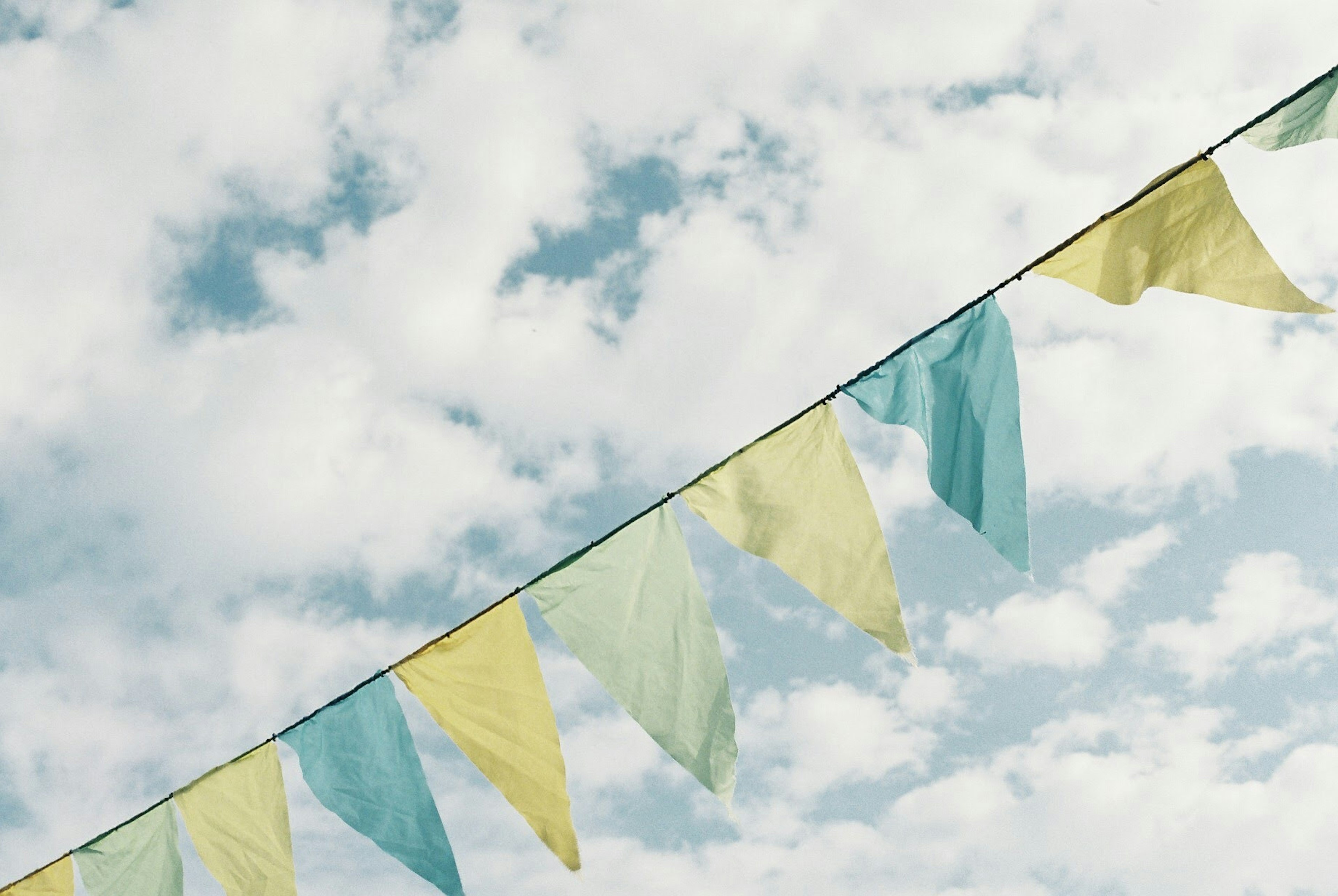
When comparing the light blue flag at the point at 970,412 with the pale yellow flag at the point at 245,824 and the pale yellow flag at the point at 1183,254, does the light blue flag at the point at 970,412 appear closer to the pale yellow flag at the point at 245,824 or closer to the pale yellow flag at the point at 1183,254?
the pale yellow flag at the point at 1183,254

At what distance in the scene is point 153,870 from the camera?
4.28 meters

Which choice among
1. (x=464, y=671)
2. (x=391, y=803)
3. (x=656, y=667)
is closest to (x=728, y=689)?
(x=656, y=667)

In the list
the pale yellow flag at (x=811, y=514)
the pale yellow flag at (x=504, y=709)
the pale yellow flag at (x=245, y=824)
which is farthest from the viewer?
the pale yellow flag at (x=245, y=824)

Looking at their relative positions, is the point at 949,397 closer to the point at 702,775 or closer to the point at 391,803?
the point at 702,775

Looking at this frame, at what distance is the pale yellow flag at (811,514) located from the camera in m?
3.38

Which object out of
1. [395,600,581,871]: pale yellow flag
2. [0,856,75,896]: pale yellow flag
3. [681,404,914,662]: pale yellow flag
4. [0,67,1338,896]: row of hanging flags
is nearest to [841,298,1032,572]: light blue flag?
[0,67,1338,896]: row of hanging flags

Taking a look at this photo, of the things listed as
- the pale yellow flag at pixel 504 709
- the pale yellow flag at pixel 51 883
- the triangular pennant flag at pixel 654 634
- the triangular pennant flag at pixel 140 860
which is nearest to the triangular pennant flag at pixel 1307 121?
the triangular pennant flag at pixel 654 634

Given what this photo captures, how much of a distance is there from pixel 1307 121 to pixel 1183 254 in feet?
1.48

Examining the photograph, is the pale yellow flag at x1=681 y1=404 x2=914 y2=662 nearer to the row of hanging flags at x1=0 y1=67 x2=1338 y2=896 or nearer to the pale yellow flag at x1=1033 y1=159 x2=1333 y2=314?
the row of hanging flags at x1=0 y1=67 x2=1338 y2=896

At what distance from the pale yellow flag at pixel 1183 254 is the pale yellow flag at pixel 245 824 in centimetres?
325

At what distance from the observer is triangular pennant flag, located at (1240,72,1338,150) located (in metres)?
2.95

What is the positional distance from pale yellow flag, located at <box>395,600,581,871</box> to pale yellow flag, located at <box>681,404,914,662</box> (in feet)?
2.70

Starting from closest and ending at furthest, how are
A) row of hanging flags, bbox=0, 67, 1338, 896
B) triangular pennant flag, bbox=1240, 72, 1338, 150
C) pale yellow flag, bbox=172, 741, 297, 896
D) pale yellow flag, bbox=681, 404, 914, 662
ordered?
triangular pennant flag, bbox=1240, 72, 1338, 150, row of hanging flags, bbox=0, 67, 1338, 896, pale yellow flag, bbox=681, 404, 914, 662, pale yellow flag, bbox=172, 741, 297, 896

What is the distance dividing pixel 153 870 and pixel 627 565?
91.7 inches
